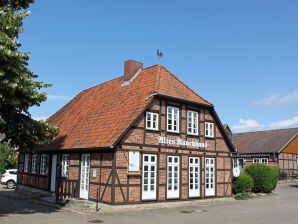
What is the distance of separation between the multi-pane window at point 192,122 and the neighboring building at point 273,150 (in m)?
21.8

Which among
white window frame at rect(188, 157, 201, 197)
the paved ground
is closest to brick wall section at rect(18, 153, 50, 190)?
the paved ground

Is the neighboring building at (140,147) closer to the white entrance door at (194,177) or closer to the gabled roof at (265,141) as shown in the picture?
the white entrance door at (194,177)

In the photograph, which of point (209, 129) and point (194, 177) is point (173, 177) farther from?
point (209, 129)

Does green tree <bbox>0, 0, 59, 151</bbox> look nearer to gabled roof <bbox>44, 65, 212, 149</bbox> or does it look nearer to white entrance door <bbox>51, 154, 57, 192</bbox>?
gabled roof <bbox>44, 65, 212, 149</bbox>

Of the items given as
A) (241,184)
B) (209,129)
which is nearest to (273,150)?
(241,184)

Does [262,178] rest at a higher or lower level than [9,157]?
lower

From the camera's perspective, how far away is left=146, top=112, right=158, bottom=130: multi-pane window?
16.4m

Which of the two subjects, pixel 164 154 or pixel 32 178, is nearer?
pixel 164 154

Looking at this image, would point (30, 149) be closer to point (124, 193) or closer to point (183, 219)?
point (124, 193)

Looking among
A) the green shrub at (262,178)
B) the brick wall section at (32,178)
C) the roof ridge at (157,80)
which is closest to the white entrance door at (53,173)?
the brick wall section at (32,178)

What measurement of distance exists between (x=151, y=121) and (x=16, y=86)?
23.0ft

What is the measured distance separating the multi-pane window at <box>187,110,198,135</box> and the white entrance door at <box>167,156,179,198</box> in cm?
205

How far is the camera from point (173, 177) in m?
16.9

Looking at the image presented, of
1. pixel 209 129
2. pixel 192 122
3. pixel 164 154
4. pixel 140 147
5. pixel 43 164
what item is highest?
pixel 192 122
